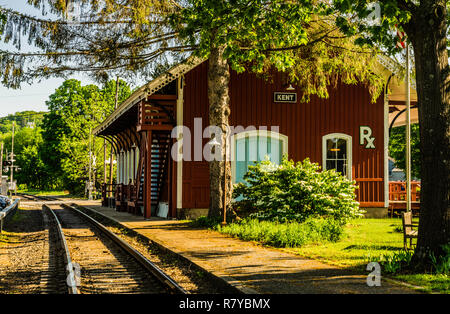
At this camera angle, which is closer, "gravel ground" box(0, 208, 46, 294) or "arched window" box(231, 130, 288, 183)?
"gravel ground" box(0, 208, 46, 294)

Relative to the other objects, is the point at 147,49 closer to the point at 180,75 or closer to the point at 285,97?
the point at 180,75

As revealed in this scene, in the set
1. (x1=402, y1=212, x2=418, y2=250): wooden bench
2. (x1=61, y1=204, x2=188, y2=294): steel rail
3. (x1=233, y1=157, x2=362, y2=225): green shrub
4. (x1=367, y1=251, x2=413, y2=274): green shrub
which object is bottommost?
(x1=61, y1=204, x2=188, y2=294): steel rail

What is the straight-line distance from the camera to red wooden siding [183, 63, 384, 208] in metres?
17.8

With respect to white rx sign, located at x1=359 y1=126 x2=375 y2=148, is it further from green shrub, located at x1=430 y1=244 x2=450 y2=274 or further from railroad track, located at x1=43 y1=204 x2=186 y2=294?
green shrub, located at x1=430 y1=244 x2=450 y2=274

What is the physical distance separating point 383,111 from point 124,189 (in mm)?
10846

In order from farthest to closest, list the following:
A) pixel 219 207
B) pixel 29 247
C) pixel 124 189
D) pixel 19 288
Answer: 1. pixel 124 189
2. pixel 219 207
3. pixel 29 247
4. pixel 19 288

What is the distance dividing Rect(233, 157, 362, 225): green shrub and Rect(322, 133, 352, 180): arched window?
428 cm

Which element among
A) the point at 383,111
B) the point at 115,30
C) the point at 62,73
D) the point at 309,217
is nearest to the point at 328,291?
the point at 309,217

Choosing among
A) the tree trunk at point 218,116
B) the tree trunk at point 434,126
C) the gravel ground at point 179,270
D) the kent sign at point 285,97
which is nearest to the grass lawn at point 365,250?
the tree trunk at point 434,126

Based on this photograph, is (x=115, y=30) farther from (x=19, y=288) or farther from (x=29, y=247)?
(x=19, y=288)

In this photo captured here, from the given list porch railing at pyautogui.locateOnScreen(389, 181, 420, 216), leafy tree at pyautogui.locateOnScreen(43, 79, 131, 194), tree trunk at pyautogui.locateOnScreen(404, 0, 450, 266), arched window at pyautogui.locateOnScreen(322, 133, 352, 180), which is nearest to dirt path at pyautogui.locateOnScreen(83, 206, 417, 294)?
tree trunk at pyautogui.locateOnScreen(404, 0, 450, 266)

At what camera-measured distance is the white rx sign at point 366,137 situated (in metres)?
19.5

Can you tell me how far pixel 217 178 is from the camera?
14.6 meters

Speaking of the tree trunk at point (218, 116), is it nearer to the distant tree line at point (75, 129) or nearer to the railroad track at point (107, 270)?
the railroad track at point (107, 270)
